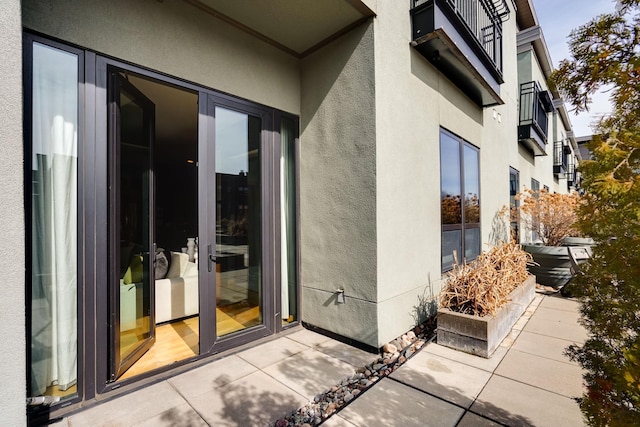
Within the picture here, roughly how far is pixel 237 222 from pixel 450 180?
3207 millimetres

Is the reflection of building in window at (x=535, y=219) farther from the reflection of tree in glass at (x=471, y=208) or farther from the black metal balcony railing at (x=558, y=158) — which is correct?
the black metal balcony railing at (x=558, y=158)

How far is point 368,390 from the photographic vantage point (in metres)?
2.37

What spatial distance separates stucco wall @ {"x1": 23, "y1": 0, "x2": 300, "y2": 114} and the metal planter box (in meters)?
2.93

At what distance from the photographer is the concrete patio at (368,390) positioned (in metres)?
2.02

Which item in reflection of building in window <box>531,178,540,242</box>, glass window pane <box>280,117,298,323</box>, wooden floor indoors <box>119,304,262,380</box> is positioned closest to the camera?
wooden floor indoors <box>119,304,262,380</box>

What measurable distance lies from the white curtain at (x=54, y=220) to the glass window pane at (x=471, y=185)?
5001 mm

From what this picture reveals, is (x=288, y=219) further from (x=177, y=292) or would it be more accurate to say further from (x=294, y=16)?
(x=294, y=16)

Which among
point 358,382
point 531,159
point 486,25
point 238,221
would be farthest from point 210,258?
point 531,159

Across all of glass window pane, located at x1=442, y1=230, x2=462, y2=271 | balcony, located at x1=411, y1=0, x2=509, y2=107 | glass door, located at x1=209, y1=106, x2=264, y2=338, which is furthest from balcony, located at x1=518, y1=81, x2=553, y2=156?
glass door, located at x1=209, y1=106, x2=264, y2=338

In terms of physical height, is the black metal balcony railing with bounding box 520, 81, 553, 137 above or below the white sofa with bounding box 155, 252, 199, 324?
above

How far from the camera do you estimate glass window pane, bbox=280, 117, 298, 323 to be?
11.8 ft

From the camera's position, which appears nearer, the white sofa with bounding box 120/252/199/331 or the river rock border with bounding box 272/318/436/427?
the river rock border with bounding box 272/318/436/427

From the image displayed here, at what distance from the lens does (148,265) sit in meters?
2.98

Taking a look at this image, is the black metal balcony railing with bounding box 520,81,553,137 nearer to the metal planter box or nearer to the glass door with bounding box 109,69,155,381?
the metal planter box
